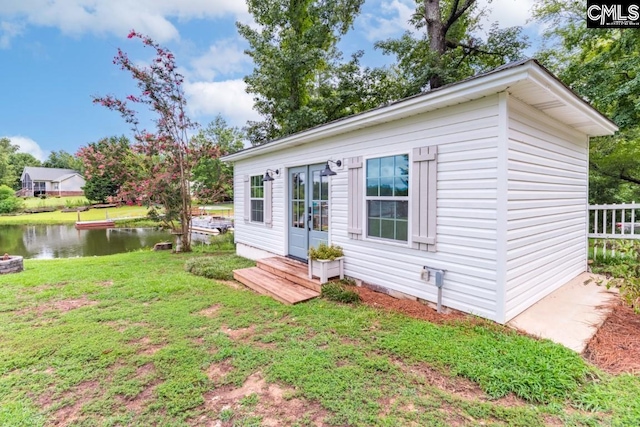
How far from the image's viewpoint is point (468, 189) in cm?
329

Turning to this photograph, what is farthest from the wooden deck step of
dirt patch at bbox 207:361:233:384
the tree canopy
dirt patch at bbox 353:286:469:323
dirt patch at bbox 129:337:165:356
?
the tree canopy

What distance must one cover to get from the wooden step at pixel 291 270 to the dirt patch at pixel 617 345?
307cm

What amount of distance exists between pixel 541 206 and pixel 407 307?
87.0 inches

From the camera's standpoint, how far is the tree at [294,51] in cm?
1098

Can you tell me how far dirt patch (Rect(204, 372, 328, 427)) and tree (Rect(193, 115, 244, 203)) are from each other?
7.58m

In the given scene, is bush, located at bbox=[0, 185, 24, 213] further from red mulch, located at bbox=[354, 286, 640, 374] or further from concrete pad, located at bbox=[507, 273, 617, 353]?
concrete pad, located at bbox=[507, 273, 617, 353]

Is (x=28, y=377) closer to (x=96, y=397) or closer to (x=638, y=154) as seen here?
(x=96, y=397)

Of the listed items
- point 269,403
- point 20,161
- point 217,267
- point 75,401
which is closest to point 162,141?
point 217,267

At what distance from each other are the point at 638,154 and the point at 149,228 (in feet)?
80.6

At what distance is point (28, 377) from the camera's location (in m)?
2.42

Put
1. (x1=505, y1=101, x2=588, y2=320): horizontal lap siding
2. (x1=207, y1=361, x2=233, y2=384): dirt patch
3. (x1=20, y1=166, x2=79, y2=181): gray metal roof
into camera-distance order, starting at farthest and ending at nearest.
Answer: (x1=20, y1=166, x2=79, y2=181): gray metal roof
(x1=505, y1=101, x2=588, y2=320): horizontal lap siding
(x1=207, y1=361, x2=233, y2=384): dirt patch

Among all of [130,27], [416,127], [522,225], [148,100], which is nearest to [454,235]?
[522,225]

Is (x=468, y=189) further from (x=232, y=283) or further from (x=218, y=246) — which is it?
(x=218, y=246)

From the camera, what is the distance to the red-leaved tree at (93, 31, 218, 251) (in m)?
7.67
